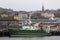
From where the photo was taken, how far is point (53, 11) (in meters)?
5.14

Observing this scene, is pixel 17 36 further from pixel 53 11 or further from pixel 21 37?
pixel 53 11

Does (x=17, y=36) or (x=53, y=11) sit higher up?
(x=53, y=11)

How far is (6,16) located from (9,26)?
1.07 ft

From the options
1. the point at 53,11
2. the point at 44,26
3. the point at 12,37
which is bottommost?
the point at 12,37

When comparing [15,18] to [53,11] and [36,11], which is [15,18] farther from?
[53,11]

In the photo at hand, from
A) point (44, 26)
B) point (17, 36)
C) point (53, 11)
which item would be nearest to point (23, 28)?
point (17, 36)

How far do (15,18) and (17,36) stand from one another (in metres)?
0.55

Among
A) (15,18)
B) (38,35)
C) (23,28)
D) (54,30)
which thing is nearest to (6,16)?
(15,18)

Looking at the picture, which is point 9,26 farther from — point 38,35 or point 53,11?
point 53,11

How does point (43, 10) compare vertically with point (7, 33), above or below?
above

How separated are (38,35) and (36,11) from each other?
70cm

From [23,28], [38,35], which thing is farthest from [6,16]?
[38,35]

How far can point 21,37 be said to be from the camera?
5.18 m

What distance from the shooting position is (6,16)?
5.24 metres
